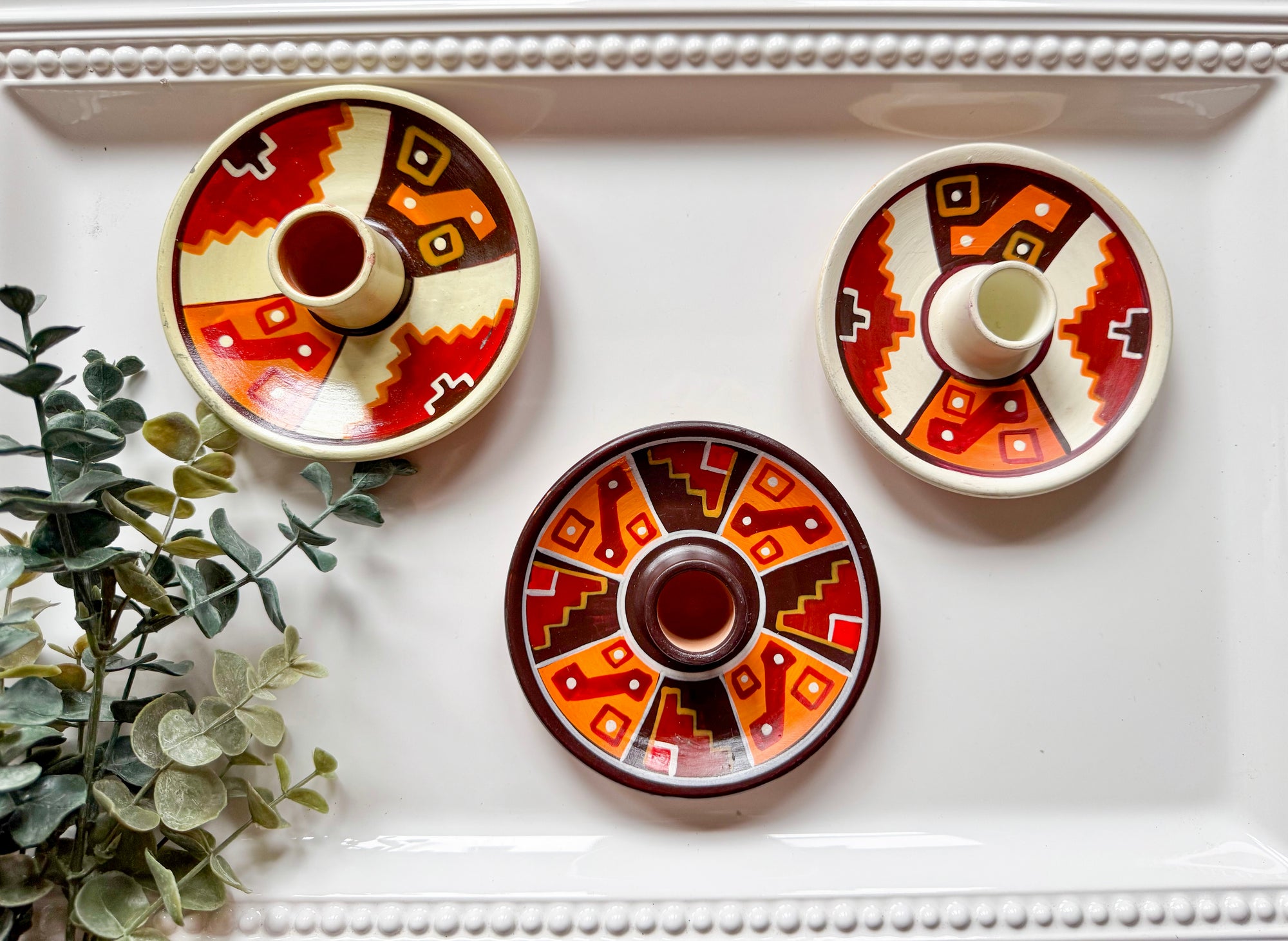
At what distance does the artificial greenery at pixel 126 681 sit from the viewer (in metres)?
0.74

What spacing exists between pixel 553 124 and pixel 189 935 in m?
0.99

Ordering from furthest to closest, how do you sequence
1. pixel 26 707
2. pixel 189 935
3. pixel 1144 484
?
1. pixel 1144 484
2. pixel 189 935
3. pixel 26 707

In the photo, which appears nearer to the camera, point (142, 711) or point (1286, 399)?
point (142, 711)

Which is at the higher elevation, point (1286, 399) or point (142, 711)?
point (1286, 399)

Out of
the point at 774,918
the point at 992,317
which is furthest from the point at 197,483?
the point at 992,317

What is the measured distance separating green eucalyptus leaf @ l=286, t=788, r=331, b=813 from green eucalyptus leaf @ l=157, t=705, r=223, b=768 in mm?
105

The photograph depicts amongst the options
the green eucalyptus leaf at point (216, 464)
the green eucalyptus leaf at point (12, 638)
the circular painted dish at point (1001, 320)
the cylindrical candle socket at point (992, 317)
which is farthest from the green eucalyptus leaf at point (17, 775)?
the cylindrical candle socket at point (992, 317)

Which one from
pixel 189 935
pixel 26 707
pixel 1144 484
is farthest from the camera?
pixel 1144 484

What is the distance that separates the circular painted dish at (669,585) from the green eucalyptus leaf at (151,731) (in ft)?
1.22

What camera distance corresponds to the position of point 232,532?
32.4 inches

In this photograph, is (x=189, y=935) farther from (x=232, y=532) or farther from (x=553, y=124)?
(x=553, y=124)

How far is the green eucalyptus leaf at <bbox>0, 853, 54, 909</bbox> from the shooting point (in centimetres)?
77

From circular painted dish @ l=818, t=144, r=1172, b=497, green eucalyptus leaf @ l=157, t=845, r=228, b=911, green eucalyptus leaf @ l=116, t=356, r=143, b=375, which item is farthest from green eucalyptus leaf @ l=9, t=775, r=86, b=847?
circular painted dish @ l=818, t=144, r=1172, b=497

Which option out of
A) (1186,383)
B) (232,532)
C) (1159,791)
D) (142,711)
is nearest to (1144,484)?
(1186,383)
